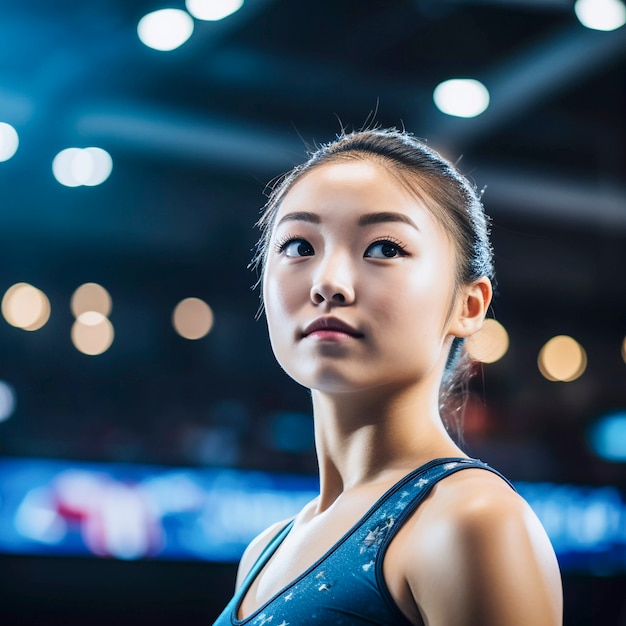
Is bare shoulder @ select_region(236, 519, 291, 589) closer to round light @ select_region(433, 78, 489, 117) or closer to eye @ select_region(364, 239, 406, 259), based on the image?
eye @ select_region(364, 239, 406, 259)

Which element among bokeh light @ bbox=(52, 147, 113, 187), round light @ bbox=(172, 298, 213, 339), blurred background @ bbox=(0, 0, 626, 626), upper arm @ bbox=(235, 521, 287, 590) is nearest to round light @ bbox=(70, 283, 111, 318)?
blurred background @ bbox=(0, 0, 626, 626)

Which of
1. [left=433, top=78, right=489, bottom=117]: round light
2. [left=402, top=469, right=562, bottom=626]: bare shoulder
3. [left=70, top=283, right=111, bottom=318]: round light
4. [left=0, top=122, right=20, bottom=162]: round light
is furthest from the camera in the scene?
[left=70, top=283, right=111, bottom=318]: round light

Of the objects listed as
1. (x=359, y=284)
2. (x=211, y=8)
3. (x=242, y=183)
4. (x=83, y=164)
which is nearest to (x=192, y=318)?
(x=242, y=183)

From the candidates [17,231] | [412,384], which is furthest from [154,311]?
[412,384]

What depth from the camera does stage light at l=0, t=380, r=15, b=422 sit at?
250 inches

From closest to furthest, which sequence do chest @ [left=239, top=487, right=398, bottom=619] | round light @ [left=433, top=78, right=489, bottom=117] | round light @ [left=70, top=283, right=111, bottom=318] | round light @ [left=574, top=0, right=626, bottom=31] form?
chest @ [left=239, top=487, right=398, bottom=619], round light @ [left=574, top=0, right=626, bottom=31], round light @ [left=433, top=78, right=489, bottom=117], round light @ [left=70, top=283, right=111, bottom=318]

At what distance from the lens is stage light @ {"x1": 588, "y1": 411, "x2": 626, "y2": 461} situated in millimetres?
7223

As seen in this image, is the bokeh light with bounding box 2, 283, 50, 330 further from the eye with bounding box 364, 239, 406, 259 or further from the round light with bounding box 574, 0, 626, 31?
the eye with bounding box 364, 239, 406, 259

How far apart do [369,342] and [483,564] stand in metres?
0.27

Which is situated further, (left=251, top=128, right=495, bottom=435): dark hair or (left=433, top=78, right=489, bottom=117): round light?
(left=433, top=78, right=489, bottom=117): round light

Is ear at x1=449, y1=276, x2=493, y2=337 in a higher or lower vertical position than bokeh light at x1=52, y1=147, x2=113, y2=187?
lower

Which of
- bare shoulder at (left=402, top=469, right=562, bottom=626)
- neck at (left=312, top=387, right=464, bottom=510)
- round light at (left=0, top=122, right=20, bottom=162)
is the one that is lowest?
bare shoulder at (left=402, top=469, right=562, bottom=626)

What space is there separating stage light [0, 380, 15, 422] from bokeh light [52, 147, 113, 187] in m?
1.79

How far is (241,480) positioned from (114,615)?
863mm
